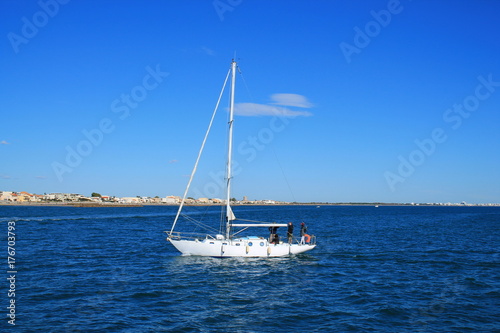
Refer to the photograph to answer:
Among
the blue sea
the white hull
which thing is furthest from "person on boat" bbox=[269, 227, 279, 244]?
the blue sea

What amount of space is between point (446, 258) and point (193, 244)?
79.1ft

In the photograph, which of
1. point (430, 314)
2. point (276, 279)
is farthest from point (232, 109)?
point (430, 314)

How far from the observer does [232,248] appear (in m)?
33.6

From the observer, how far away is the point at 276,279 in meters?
27.1

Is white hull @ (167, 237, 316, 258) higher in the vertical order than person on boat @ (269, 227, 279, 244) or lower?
lower

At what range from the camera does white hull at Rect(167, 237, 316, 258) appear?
3359 cm

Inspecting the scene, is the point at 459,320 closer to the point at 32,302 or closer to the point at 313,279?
the point at 313,279

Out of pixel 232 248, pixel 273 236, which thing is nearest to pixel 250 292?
pixel 232 248

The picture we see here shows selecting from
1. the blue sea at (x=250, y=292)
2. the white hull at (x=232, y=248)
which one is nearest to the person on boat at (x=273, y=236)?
the white hull at (x=232, y=248)

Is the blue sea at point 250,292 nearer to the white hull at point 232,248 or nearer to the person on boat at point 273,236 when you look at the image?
the white hull at point 232,248

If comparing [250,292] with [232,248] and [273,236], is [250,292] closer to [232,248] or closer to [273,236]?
[232,248]

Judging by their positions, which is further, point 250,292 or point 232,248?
point 232,248

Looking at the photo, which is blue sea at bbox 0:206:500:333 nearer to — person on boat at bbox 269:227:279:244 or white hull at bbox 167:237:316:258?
white hull at bbox 167:237:316:258

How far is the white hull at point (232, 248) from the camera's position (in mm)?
33594
